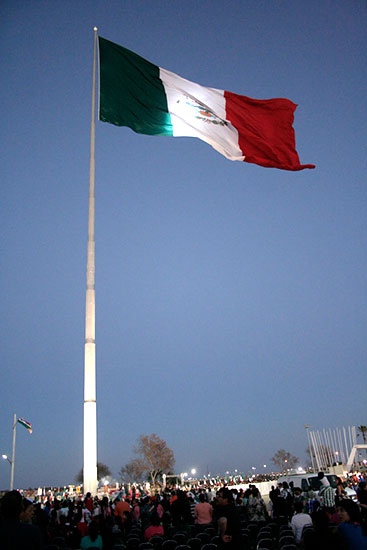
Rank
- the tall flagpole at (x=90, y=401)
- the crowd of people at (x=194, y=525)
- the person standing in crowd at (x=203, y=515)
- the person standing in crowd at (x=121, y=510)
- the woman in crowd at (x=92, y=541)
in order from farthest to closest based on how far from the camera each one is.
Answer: the person standing in crowd at (x=121, y=510) < the tall flagpole at (x=90, y=401) < the person standing in crowd at (x=203, y=515) < the woman in crowd at (x=92, y=541) < the crowd of people at (x=194, y=525)

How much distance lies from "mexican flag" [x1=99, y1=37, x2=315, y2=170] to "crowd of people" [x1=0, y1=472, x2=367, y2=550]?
41.6ft

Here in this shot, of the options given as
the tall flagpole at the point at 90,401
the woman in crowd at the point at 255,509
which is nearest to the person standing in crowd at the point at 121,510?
the tall flagpole at the point at 90,401

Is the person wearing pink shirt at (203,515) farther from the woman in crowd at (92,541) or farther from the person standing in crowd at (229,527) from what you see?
the person standing in crowd at (229,527)

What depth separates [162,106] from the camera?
18.6m

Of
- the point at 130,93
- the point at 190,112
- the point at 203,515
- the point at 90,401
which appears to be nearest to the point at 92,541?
the point at 203,515

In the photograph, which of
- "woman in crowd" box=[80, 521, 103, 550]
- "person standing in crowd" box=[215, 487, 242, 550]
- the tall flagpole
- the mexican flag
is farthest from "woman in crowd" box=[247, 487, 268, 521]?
the mexican flag

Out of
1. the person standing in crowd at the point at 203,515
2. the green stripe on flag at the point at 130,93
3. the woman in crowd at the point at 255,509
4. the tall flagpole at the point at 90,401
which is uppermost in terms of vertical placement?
the green stripe on flag at the point at 130,93

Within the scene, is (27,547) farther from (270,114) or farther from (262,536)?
(270,114)

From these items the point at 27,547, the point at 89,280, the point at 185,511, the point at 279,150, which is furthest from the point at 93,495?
the point at 279,150

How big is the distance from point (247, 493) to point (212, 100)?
54.7ft

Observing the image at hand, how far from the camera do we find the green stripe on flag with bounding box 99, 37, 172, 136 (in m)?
17.1

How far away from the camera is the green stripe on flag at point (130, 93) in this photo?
17.1 metres

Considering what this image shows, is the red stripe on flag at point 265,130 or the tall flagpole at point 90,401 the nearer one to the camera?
the tall flagpole at point 90,401

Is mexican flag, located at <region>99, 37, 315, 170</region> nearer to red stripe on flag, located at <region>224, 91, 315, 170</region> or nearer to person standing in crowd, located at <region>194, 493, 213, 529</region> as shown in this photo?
red stripe on flag, located at <region>224, 91, 315, 170</region>
